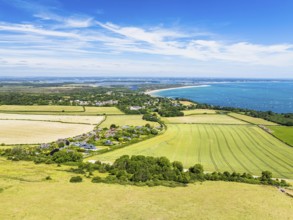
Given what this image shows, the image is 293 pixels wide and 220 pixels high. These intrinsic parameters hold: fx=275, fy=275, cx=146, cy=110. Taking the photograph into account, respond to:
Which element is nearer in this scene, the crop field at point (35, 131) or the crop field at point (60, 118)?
the crop field at point (35, 131)

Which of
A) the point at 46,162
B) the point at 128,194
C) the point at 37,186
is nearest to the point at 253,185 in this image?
the point at 128,194

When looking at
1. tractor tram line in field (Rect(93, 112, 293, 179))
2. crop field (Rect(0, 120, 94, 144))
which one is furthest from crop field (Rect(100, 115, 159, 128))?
tractor tram line in field (Rect(93, 112, 293, 179))

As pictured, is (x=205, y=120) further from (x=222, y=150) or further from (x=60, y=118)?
(x=60, y=118)

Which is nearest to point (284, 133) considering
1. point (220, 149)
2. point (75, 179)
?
point (220, 149)

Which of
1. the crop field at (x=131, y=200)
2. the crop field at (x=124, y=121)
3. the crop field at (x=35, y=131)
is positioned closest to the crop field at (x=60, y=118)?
the crop field at (x=124, y=121)

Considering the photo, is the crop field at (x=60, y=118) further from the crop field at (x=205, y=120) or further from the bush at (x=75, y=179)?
the bush at (x=75, y=179)

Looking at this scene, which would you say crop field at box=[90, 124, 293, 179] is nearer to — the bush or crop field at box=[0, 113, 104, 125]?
the bush
